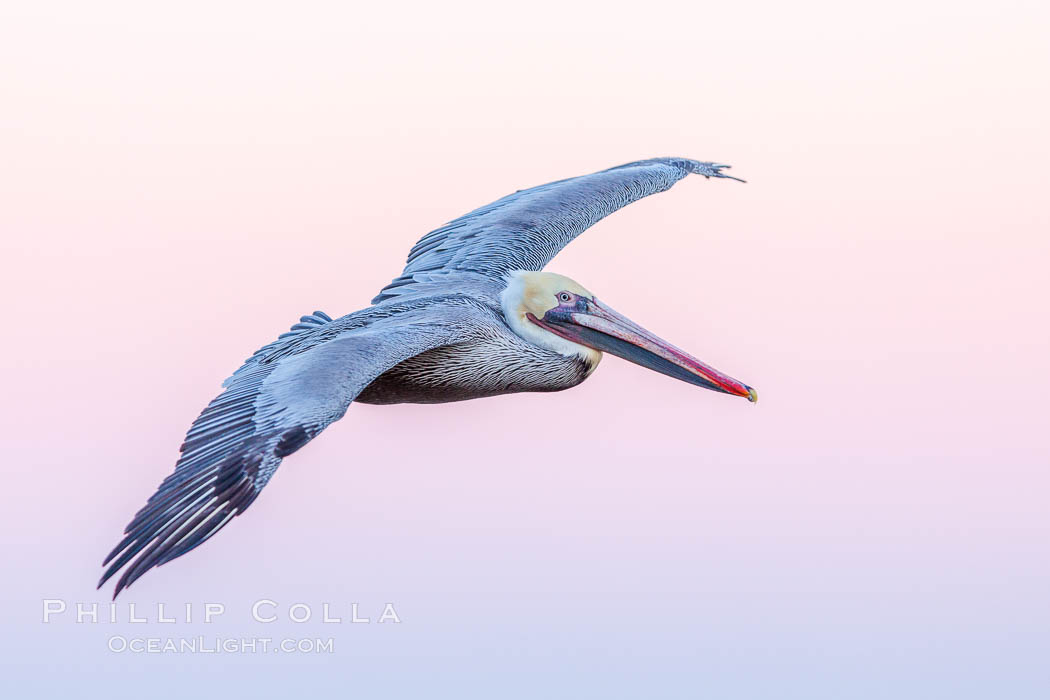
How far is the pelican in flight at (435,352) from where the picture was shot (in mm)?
8398

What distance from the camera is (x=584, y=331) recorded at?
10797 mm

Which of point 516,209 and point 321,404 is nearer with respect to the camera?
point 321,404

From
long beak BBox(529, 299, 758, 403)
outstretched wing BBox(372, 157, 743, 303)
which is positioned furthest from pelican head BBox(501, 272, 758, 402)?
outstretched wing BBox(372, 157, 743, 303)

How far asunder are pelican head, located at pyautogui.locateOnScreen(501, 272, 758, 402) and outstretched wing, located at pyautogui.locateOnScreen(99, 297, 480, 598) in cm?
68

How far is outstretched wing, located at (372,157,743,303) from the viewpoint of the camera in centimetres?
1158

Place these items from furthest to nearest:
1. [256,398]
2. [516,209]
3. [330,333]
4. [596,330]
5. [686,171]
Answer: [686,171], [516,209], [596,330], [330,333], [256,398]

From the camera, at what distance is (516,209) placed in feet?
40.5

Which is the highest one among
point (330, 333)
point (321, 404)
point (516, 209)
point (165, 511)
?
point (516, 209)

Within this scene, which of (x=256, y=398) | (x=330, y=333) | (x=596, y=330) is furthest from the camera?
(x=596, y=330)

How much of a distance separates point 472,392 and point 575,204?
2606 millimetres

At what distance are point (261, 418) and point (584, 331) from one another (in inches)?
113

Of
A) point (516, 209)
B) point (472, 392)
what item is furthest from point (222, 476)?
point (516, 209)

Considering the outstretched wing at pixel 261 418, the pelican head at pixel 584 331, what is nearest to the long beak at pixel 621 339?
the pelican head at pixel 584 331

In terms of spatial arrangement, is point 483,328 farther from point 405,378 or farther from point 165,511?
point 165,511
